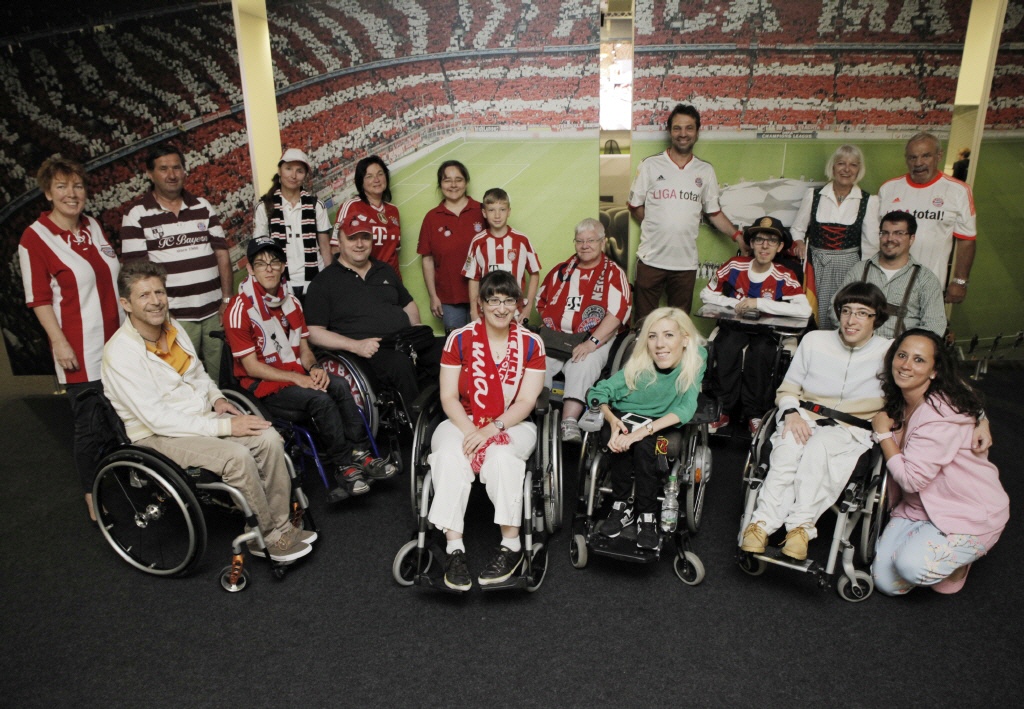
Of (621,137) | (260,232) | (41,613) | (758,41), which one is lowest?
(41,613)

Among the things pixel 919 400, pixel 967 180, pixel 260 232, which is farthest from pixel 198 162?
pixel 967 180

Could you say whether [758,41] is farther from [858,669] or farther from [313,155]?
[858,669]

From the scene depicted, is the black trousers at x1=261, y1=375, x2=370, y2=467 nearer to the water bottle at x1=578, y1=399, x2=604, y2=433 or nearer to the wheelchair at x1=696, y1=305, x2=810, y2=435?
the water bottle at x1=578, y1=399, x2=604, y2=433

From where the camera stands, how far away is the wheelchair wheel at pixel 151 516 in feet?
7.82

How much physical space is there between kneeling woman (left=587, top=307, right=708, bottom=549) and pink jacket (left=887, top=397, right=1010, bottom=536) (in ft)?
2.54

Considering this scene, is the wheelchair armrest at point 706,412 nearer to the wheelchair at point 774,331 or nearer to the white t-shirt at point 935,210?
the wheelchair at point 774,331

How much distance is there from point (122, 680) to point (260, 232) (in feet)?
7.93

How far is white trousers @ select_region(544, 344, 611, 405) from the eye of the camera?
337cm

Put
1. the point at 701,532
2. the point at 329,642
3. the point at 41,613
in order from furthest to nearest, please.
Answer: the point at 701,532, the point at 41,613, the point at 329,642

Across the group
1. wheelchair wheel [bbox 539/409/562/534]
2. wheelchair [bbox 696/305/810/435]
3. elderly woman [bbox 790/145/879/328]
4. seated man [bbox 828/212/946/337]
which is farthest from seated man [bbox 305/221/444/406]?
elderly woman [bbox 790/145/879/328]

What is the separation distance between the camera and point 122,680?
212 cm

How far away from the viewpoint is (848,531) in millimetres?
2441

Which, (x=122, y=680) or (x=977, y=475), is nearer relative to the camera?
(x=122, y=680)

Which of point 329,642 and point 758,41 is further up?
point 758,41
